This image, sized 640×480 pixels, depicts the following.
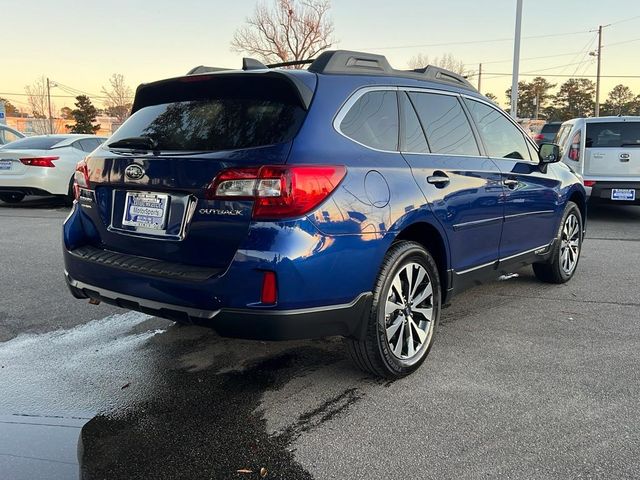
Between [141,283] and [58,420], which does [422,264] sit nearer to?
[141,283]

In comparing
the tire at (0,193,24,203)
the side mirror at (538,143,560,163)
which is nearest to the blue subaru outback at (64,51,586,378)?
the side mirror at (538,143,560,163)

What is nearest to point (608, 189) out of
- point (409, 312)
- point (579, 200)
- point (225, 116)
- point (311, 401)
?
point (579, 200)

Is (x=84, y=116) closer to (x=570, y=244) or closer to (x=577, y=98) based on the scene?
(x=570, y=244)

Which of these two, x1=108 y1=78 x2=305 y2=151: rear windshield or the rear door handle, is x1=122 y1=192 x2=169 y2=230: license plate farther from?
the rear door handle

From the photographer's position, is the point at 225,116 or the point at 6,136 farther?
the point at 6,136

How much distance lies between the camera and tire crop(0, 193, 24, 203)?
11.9 meters

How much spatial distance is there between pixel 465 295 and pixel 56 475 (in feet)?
12.3

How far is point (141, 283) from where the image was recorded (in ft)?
9.57

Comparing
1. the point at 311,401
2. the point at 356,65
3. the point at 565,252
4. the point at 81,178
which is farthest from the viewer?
the point at 565,252

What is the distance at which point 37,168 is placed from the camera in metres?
10.5

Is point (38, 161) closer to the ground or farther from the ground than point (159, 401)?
farther from the ground

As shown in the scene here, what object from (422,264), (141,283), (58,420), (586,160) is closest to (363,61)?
(422,264)

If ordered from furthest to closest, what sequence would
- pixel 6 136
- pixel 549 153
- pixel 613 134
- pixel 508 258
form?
pixel 6 136, pixel 613 134, pixel 549 153, pixel 508 258

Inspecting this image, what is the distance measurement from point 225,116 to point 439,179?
1.39m
